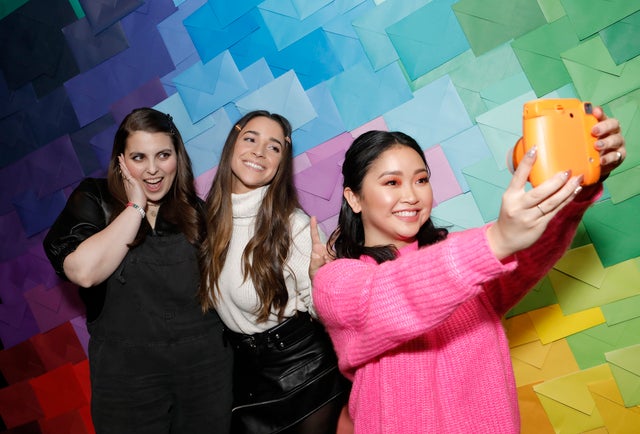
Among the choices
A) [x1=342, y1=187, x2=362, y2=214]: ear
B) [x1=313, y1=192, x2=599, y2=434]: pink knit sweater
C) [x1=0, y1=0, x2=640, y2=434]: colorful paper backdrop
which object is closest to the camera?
[x1=313, y1=192, x2=599, y2=434]: pink knit sweater

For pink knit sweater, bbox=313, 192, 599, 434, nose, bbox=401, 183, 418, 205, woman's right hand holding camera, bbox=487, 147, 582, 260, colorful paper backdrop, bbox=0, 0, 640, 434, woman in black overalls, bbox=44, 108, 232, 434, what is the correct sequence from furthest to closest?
woman in black overalls, bbox=44, 108, 232, 434, colorful paper backdrop, bbox=0, 0, 640, 434, nose, bbox=401, 183, 418, 205, pink knit sweater, bbox=313, 192, 599, 434, woman's right hand holding camera, bbox=487, 147, 582, 260

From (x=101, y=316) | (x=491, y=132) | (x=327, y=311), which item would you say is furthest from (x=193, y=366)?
(x=491, y=132)

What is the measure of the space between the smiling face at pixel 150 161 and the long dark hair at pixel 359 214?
0.71 meters

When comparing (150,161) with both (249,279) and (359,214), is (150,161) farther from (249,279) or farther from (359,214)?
(359,214)

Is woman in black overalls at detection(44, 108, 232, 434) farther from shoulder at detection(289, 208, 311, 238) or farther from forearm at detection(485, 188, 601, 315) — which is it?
forearm at detection(485, 188, 601, 315)

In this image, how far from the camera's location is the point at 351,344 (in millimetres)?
1049

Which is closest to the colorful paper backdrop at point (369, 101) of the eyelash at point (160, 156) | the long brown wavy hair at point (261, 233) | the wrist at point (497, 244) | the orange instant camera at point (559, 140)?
the long brown wavy hair at point (261, 233)

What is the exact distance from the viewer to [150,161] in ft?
5.57

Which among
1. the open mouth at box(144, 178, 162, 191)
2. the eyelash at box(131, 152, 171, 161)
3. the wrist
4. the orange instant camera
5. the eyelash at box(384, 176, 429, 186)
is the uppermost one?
the eyelash at box(131, 152, 171, 161)

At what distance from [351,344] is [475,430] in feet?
1.08

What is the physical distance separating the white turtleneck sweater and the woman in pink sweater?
0.30 m

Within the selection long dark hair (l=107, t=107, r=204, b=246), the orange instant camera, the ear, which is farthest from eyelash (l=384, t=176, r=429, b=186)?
long dark hair (l=107, t=107, r=204, b=246)

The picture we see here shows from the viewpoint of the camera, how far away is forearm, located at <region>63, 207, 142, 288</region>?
154 cm

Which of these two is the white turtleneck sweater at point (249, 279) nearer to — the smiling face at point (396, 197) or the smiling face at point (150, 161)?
the smiling face at point (150, 161)
